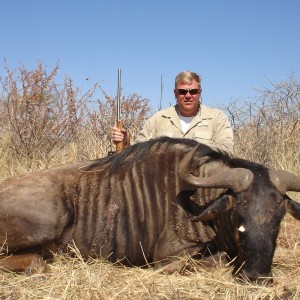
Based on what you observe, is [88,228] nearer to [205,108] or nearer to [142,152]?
[142,152]

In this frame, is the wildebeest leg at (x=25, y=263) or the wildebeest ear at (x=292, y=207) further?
the wildebeest leg at (x=25, y=263)

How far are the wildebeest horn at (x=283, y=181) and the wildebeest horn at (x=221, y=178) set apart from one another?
183mm

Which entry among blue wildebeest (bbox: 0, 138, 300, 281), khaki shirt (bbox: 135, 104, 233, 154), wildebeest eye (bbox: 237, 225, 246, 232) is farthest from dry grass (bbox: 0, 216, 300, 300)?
khaki shirt (bbox: 135, 104, 233, 154)

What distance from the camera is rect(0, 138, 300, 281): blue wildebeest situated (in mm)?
3617

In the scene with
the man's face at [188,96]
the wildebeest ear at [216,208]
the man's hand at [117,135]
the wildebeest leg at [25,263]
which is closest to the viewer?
the wildebeest ear at [216,208]

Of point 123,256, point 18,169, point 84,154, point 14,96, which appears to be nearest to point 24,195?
point 123,256

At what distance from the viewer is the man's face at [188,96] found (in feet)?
17.0

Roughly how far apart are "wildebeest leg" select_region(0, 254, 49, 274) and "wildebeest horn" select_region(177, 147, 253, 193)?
117cm

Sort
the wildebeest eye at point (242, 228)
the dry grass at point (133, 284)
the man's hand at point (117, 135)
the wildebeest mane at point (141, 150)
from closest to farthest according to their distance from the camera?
the dry grass at point (133, 284) < the wildebeest eye at point (242, 228) < the wildebeest mane at point (141, 150) < the man's hand at point (117, 135)

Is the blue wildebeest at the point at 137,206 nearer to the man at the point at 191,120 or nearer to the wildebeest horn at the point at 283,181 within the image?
the wildebeest horn at the point at 283,181

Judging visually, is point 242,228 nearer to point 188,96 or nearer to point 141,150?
point 141,150

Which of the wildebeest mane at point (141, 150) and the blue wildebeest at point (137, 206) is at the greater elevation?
the wildebeest mane at point (141, 150)

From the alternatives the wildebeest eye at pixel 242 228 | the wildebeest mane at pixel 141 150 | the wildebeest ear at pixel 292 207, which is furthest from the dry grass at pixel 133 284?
the wildebeest mane at pixel 141 150

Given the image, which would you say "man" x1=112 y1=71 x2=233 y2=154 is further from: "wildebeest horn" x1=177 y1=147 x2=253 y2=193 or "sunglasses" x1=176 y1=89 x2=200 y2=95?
"wildebeest horn" x1=177 y1=147 x2=253 y2=193
